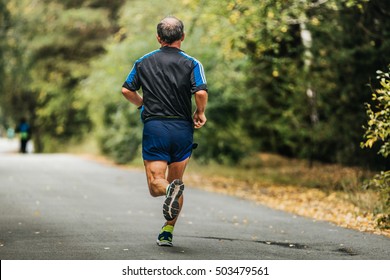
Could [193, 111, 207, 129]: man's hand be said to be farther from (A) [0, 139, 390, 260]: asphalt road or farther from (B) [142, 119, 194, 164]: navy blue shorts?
(A) [0, 139, 390, 260]: asphalt road

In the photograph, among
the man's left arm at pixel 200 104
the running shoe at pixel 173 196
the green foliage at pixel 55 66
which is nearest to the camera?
the running shoe at pixel 173 196

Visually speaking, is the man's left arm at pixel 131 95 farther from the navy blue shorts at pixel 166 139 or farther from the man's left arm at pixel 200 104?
the man's left arm at pixel 200 104

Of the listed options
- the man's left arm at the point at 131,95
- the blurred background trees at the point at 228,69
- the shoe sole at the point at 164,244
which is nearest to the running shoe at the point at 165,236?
the shoe sole at the point at 164,244

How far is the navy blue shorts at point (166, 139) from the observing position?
7.38 m

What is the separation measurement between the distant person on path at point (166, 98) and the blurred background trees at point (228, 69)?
260 inches

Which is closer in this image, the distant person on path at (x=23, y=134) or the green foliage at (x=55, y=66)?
the distant person on path at (x=23, y=134)

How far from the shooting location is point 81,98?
128 feet

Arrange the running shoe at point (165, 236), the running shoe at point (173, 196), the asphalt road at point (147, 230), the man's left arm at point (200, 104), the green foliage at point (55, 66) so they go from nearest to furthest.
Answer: the running shoe at point (173, 196)
the man's left arm at point (200, 104)
the asphalt road at point (147, 230)
the running shoe at point (165, 236)
the green foliage at point (55, 66)

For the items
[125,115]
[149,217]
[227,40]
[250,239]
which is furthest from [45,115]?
[250,239]

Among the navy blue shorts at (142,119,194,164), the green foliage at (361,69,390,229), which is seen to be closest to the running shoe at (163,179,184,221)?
the navy blue shorts at (142,119,194,164)

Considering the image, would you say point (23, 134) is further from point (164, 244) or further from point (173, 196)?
point (173, 196)

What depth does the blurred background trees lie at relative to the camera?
16.2 metres

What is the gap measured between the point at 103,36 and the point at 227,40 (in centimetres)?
2399

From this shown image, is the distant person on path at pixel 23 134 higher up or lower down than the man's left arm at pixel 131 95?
lower down
